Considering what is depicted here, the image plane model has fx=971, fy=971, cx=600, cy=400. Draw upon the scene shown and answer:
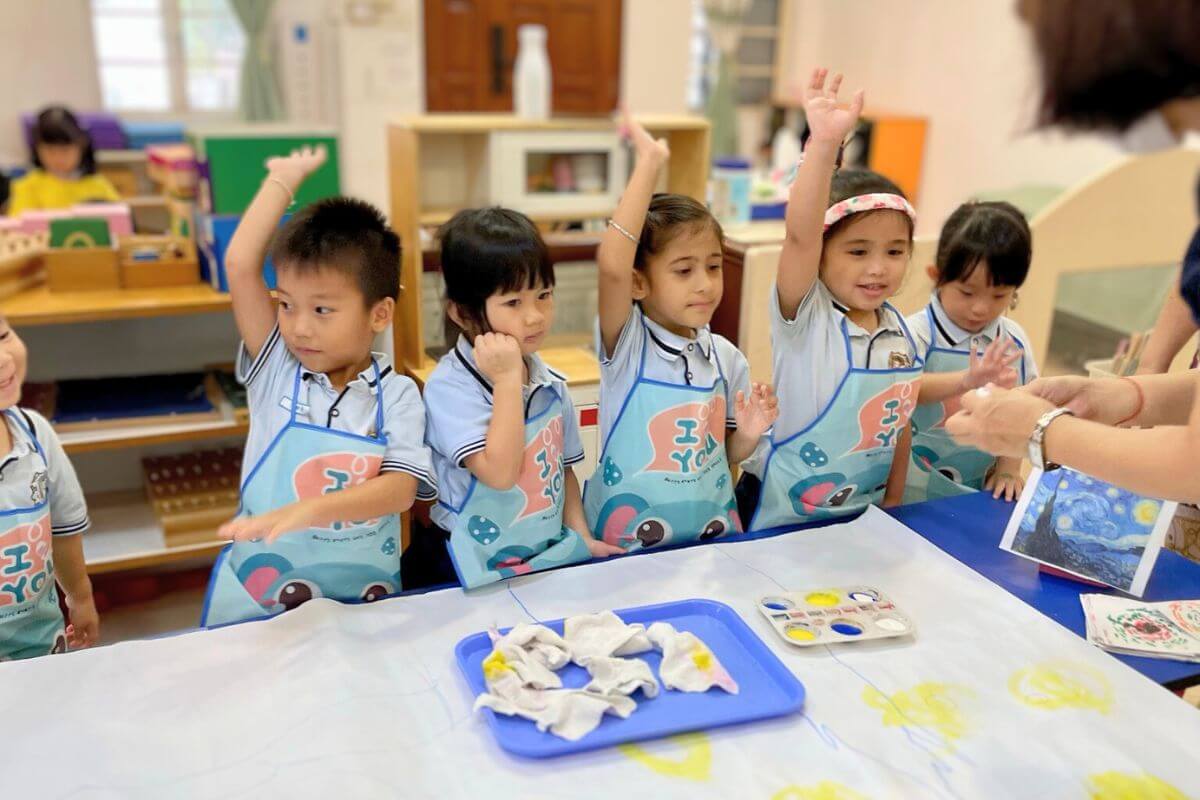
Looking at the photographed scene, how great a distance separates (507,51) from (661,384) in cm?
517

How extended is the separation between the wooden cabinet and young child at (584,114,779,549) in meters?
4.89

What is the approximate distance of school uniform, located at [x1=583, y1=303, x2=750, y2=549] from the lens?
147 cm

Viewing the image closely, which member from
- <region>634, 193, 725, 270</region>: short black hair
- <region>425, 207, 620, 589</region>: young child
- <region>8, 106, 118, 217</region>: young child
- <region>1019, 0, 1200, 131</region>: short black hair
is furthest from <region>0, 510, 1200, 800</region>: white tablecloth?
<region>8, 106, 118, 217</region>: young child

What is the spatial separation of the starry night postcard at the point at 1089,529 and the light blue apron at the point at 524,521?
68 centimetres

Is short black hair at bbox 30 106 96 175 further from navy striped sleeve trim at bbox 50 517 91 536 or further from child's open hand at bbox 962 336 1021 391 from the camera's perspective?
child's open hand at bbox 962 336 1021 391

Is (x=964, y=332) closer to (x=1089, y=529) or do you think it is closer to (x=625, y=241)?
(x=1089, y=529)

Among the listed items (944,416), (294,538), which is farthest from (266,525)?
(944,416)

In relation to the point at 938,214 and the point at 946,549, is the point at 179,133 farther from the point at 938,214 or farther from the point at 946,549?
the point at 946,549

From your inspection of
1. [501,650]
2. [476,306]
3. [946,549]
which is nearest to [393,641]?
[501,650]

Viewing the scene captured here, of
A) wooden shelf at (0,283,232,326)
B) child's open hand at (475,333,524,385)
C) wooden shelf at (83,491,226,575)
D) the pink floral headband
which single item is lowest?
wooden shelf at (83,491,226,575)

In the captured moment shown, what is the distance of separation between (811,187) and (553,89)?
5.36 m

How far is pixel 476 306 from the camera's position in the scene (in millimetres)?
1368

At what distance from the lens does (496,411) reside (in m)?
1.29

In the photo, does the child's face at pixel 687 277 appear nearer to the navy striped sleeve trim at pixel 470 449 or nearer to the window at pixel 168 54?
the navy striped sleeve trim at pixel 470 449
